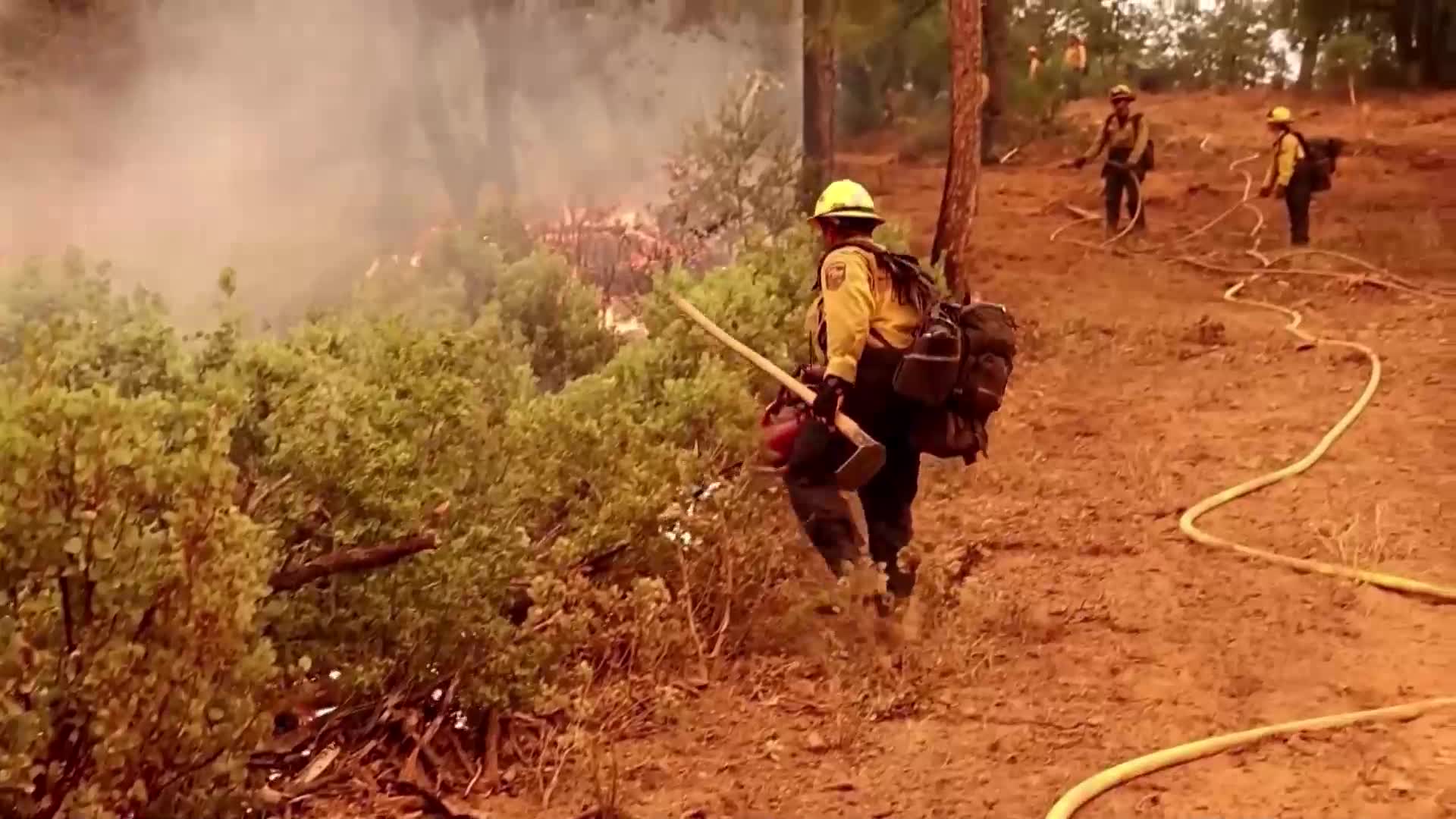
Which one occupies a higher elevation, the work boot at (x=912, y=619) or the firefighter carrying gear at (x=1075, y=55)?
the firefighter carrying gear at (x=1075, y=55)

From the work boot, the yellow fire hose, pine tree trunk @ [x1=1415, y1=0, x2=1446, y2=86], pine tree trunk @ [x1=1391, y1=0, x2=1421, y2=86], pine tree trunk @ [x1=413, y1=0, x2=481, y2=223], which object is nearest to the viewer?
the yellow fire hose

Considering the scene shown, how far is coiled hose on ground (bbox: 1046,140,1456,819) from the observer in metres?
3.65

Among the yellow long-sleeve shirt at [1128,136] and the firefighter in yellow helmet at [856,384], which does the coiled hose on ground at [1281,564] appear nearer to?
the firefighter in yellow helmet at [856,384]

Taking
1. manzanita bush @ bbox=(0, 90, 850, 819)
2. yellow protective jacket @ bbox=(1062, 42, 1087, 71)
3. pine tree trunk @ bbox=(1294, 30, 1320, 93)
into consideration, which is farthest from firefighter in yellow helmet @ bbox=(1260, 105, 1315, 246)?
pine tree trunk @ bbox=(1294, 30, 1320, 93)

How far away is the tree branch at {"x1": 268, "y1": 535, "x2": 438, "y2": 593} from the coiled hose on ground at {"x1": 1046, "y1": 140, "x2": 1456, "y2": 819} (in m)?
1.79

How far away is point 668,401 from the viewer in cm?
564

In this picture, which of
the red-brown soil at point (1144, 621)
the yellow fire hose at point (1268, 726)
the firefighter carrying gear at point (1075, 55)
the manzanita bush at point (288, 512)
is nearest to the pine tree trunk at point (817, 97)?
the red-brown soil at point (1144, 621)

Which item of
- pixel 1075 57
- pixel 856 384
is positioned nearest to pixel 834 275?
pixel 856 384

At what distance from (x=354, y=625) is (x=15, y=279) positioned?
3.07m

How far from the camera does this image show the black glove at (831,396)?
4637 millimetres

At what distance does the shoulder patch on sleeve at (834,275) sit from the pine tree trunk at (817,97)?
7.11m

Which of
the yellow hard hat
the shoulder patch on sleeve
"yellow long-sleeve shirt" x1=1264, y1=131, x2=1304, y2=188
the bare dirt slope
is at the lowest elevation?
the bare dirt slope

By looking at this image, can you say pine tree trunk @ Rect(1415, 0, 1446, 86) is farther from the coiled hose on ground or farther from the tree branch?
the tree branch

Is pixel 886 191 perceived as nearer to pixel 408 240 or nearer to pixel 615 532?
pixel 408 240
